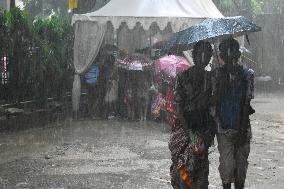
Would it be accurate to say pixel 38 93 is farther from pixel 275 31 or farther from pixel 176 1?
pixel 275 31

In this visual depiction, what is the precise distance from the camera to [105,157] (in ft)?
27.9

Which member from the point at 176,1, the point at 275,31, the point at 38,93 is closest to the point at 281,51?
the point at 275,31

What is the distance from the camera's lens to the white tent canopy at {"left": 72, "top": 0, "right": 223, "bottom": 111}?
41.1ft

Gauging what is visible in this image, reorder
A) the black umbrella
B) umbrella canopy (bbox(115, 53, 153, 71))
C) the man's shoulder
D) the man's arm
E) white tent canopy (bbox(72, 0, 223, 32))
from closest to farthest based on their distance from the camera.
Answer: the man's arm < the man's shoulder < the black umbrella < white tent canopy (bbox(72, 0, 223, 32)) < umbrella canopy (bbox(115, 53, 153, 71))

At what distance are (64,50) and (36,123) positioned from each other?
8.63 ft

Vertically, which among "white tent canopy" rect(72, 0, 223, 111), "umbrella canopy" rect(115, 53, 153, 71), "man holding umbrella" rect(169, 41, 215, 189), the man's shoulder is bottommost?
"man holding umbrella" rect(169, 41, 215, 189)

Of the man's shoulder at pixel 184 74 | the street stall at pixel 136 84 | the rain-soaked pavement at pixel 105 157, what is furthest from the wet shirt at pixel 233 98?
the street stall at pixel 136 84

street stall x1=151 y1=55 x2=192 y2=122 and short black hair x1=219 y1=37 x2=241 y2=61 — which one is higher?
short black hair x1=219 y1=37 x2=241 y2=61

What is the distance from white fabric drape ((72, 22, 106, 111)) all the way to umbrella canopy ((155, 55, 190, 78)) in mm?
1824

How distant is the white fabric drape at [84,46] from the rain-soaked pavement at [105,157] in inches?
50.3

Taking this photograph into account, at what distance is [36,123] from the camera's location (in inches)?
456

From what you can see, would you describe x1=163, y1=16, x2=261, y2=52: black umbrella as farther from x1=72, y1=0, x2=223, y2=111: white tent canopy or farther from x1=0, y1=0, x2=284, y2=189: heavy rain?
x1=72, y1=0, x2=223, y2=111: white tent canopy

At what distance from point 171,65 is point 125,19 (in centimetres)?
180

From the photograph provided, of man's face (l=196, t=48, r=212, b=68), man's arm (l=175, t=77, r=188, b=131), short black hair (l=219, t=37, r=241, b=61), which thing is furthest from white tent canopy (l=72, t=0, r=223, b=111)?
man's arm (l=175, t=77, r=188, b=131)
